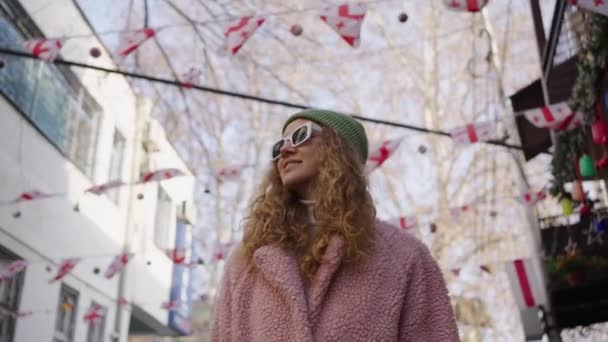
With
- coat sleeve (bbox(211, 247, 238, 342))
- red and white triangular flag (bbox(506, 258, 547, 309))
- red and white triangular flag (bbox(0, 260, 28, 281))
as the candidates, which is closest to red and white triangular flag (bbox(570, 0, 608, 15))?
coat sleeve (bbox(211, 247, 238, 342))

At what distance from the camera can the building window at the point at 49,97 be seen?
10.5 metres

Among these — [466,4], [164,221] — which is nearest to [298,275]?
[466,4]

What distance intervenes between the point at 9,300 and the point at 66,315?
2.59 m

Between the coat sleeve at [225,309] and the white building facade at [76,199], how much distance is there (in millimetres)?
7215

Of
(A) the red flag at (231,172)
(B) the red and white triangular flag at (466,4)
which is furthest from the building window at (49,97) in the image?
(B) the red and white triangular flag at (466,4)

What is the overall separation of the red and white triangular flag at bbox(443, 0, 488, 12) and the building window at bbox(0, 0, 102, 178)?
22.0 feet

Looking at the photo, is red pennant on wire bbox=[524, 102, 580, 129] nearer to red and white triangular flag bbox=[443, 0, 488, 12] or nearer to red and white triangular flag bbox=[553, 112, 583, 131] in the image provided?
red and white triangular flag bbox=[553, 112, 583, 131]

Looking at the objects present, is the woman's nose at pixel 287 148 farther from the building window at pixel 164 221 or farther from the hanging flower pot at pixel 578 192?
the building window at pixel 164 221

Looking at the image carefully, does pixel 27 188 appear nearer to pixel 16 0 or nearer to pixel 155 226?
pixel 16 0

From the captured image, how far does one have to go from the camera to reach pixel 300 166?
2352 mm

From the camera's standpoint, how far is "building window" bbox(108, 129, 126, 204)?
1579 centimetres

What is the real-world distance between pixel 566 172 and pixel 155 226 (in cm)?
1217

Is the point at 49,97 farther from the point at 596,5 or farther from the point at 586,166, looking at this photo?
the point at 596,5

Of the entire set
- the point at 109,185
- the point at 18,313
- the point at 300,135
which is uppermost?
the point at 109,185
